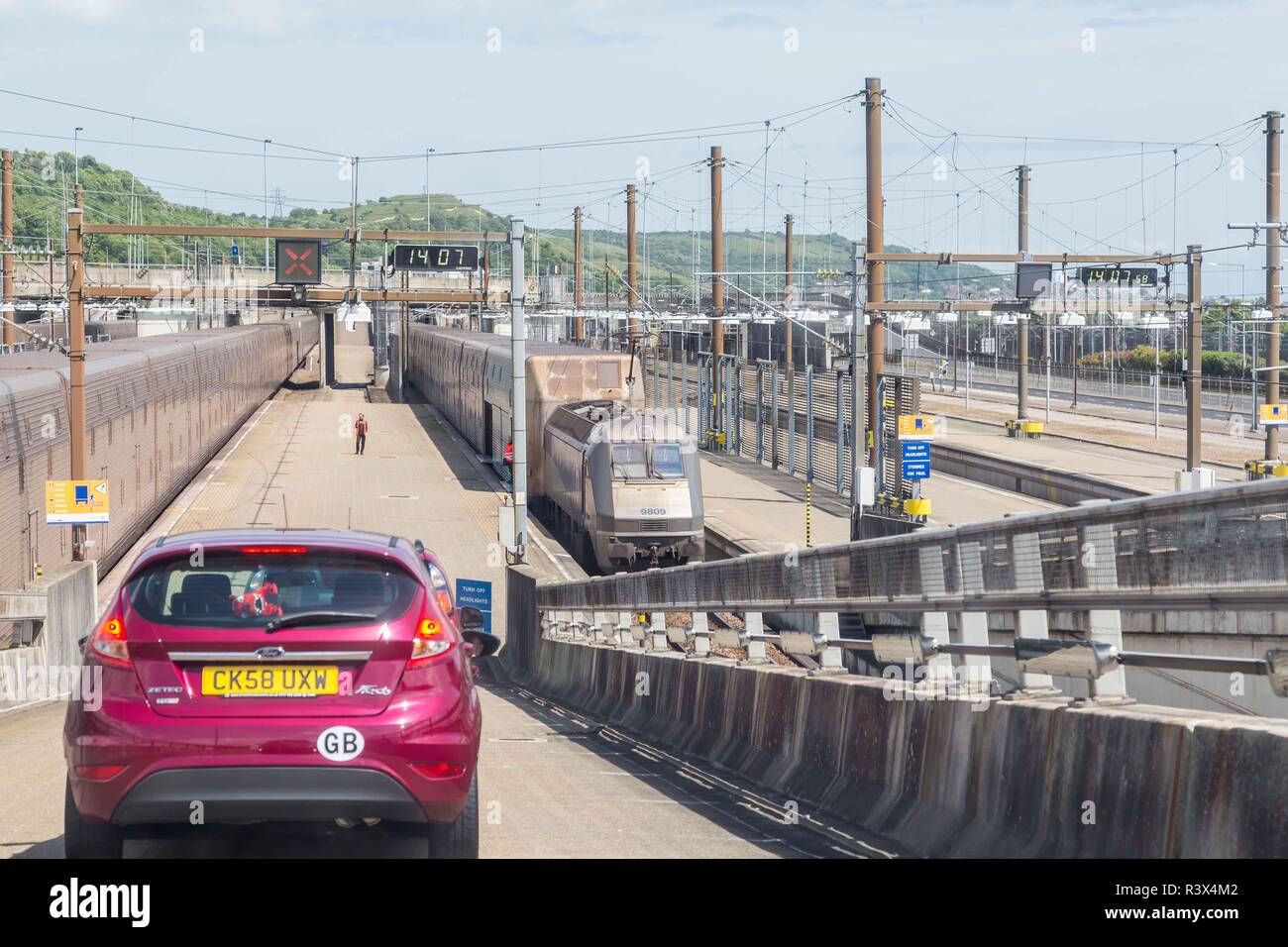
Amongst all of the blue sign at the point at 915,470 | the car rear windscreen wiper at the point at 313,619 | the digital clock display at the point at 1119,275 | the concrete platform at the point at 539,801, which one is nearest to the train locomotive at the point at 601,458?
the concrete platform at the point at 539,801

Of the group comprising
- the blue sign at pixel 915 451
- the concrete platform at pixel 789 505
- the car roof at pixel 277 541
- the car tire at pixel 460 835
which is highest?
the car roof at pixel 277 541

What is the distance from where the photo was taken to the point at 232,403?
188 feet

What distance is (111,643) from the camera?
640 centimetres

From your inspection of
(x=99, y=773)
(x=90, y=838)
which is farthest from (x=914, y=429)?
(x=99, y=773)

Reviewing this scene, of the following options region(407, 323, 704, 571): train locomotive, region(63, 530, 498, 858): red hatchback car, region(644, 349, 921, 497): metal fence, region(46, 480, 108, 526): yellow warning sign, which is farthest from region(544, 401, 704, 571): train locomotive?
region(63, 530, 498, 858): red hatchback car

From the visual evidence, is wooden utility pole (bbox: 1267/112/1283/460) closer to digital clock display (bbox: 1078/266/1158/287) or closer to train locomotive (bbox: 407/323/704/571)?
digital clock display (bbox: 1078/266/1158/287)

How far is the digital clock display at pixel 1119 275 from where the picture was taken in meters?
51.6

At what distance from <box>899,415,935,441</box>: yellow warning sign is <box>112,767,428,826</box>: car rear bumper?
31989 millimetres

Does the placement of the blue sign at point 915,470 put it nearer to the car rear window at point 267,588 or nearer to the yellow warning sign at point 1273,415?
the yellow warning sign at point 1273,415

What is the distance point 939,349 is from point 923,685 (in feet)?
469

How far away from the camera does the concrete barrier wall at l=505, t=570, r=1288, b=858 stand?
5.55 metres

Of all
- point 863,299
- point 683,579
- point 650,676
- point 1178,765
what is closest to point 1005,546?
point 1178,765

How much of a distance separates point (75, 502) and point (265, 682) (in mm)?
19650
